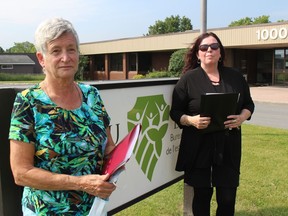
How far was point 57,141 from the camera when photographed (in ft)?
5.64

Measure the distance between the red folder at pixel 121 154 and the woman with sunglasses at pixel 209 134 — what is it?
1.32 meters

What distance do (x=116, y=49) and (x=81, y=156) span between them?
35639 mm

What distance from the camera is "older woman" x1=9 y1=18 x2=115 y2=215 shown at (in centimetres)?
168

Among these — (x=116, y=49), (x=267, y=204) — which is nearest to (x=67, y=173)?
(x=267, y=204)

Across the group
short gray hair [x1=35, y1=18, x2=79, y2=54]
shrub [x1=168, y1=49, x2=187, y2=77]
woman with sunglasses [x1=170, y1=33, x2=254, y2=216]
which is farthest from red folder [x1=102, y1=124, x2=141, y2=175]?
shrub [x1=168, y1=49, x2=187, y2=77]

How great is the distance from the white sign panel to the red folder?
102 centimetres

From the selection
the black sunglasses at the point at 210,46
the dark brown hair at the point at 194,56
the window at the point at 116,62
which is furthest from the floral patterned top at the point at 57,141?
the window at the point at 116,62

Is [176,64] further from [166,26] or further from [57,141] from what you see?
[166,26]

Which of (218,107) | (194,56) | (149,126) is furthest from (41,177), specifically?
(194,56)

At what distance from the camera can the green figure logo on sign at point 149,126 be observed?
329 centimetres

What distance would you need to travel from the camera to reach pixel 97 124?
188cm

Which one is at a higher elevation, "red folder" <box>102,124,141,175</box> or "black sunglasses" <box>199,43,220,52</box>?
"black sunglasses" <box>199,43,220,52</box>

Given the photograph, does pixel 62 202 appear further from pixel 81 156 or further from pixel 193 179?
pixel 193 179

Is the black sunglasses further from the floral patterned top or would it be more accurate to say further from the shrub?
the shrub
